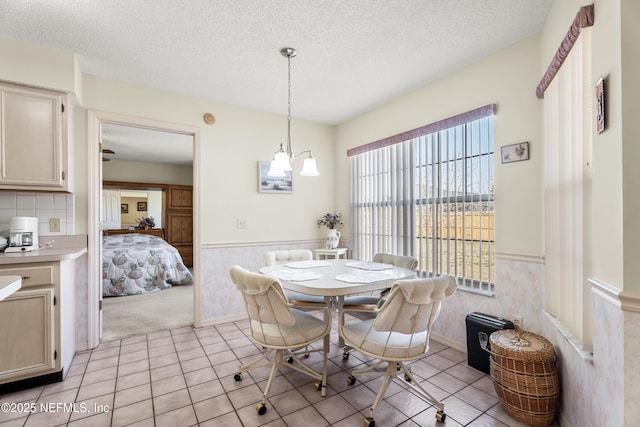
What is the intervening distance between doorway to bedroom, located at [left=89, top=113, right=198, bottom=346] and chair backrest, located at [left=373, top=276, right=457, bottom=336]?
94.7 inches

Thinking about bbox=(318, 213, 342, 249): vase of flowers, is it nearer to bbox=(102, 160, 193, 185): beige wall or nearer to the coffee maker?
the coffee maker

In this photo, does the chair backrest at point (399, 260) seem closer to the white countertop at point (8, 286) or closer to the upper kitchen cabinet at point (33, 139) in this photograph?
the white countertop at point (8, 286)

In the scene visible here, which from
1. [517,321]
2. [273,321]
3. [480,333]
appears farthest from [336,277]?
[517,321]

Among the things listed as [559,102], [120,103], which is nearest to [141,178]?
[120,103]

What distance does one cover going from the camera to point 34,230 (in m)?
2.39

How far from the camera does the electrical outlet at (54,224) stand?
256cm

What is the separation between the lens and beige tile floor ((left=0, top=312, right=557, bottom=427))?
1706mm

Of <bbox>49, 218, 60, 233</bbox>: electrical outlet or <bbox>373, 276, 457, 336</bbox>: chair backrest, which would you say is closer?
<bbox>373, 276, 457, 336</bbox>: chair backrest

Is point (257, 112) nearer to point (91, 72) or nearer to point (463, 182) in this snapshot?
point (91, 72)

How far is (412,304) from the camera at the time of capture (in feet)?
5.09

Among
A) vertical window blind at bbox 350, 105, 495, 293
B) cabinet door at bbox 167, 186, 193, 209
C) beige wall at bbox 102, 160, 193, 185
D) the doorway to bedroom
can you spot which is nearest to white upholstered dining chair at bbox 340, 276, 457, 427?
vertical window blind at bbox 350, 105, 495, 293

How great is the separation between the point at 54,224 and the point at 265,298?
2236 mm

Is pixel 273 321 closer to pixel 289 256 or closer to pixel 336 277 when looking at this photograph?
pixel 336 277

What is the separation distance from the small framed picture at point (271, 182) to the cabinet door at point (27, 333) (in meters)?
2.19
